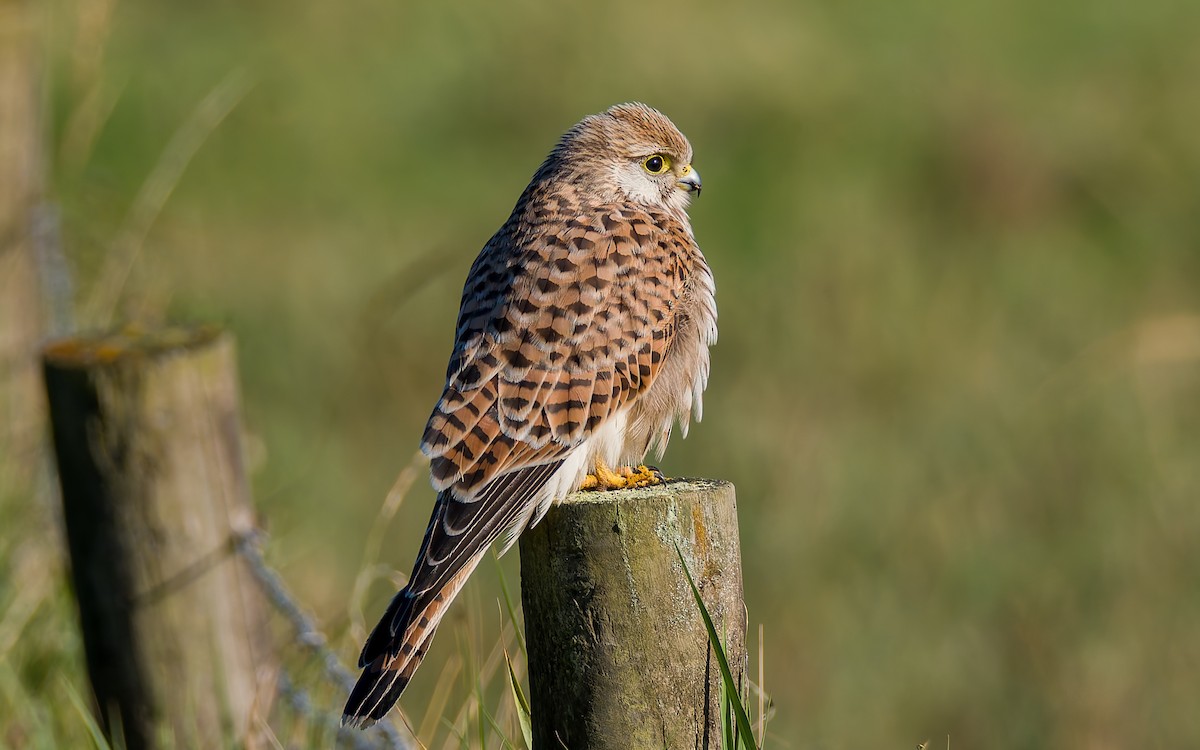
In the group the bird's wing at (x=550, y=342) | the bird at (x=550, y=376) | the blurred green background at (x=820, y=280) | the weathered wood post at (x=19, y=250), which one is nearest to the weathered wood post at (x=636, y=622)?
the bird at (x=550, y=376)

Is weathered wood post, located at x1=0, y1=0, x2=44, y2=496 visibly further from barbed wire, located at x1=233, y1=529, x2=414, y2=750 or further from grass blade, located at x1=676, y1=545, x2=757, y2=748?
grass blade, located at x1=676, y1=545, x2=757, y2=748

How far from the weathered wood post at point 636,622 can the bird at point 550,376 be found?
0.78 ft

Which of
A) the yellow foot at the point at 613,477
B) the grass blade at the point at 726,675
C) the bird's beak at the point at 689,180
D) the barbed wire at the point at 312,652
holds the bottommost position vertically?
the barbed wire at the point at 312,652

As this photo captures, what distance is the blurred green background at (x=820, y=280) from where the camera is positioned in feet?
18.1

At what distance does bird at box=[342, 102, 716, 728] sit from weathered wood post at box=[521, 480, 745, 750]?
24cm

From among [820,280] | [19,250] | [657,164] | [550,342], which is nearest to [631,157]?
[657,164]

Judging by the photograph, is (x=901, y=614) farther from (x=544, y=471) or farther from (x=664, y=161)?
(x=544, y=471)

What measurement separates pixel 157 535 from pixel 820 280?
511 cm

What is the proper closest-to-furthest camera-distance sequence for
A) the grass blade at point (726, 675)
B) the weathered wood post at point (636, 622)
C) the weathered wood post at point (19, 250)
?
the grass blade at point (726, 675) < the weathered wood post at point (636, 622) < the weathered wood post at point (19, 250)

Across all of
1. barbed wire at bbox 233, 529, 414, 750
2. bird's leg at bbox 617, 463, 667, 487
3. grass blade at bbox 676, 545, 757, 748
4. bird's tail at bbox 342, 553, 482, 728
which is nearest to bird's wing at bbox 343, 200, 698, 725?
bird's tail at bbox 342, 553, 482, 728

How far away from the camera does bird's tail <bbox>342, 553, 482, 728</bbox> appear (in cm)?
253

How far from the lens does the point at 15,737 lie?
354 cm

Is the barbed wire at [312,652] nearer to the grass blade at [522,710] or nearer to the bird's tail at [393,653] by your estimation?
the bird's tail at [393,653]

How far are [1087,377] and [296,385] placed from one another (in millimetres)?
3698
